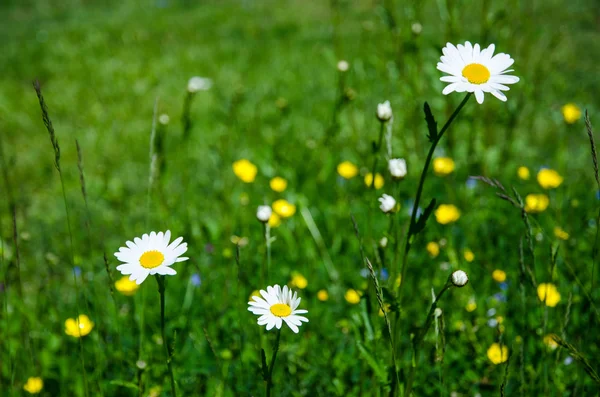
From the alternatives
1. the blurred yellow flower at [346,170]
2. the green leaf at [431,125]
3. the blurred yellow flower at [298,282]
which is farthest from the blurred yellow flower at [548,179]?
the green leaf at [431,125]

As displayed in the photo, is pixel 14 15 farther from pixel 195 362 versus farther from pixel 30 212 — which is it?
pixel 195 362

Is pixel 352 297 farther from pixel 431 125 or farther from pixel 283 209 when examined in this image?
pixel 431 125

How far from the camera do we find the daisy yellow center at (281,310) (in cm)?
96

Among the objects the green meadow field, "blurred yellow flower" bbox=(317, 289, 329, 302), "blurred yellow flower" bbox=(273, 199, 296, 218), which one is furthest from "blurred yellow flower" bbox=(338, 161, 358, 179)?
"blurred yellow flower" bbox=(317, 289, 329, 302)

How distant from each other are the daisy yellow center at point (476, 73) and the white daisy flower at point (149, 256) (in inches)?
22.7

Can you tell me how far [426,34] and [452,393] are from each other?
3.34 m

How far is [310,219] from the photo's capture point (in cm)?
213

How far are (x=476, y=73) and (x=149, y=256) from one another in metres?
0.67

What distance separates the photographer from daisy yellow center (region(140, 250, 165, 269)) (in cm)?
96

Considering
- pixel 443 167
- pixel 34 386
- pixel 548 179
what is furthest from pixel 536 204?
pixel 34 386

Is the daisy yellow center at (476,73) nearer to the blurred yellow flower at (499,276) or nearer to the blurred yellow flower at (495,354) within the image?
the blurred yellow flower at (495,354)

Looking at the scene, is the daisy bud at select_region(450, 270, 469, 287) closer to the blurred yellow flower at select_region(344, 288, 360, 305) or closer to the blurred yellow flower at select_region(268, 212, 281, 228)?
the blurred yellow flower at select_region(344, 288, 360, 305)

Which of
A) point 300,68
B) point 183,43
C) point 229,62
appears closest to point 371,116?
point 300,68

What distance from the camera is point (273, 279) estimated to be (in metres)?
1.87
